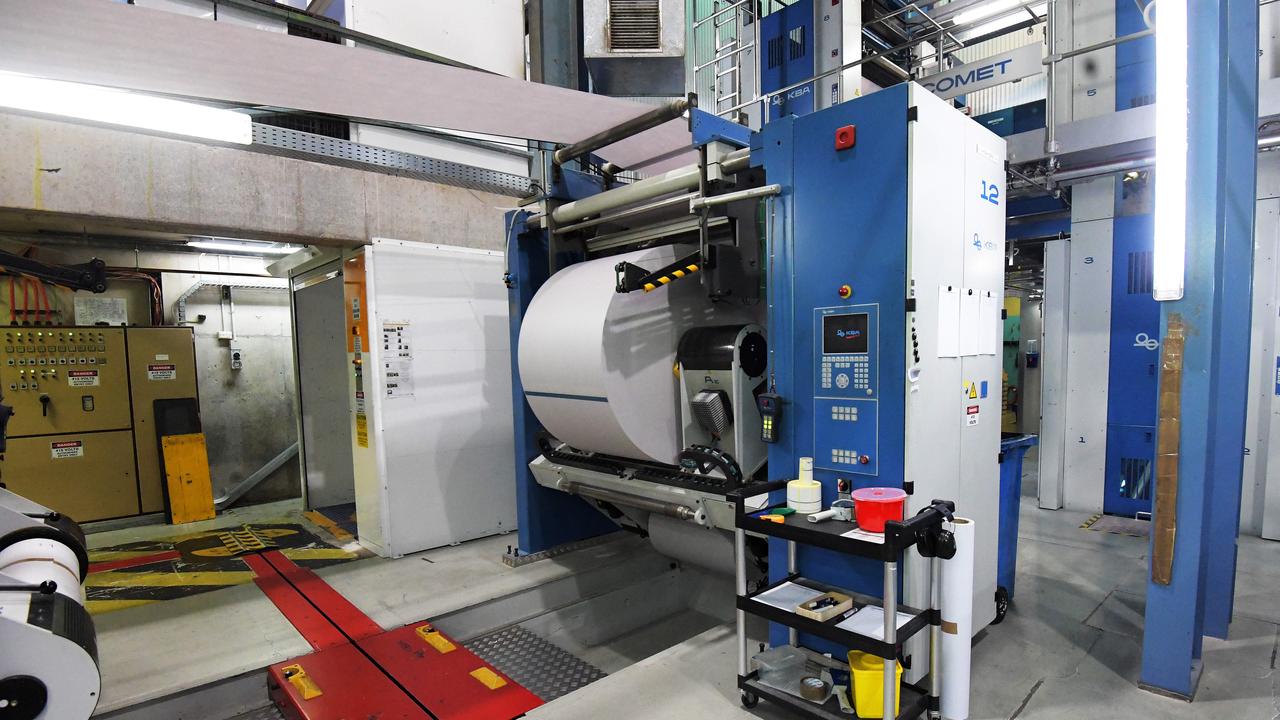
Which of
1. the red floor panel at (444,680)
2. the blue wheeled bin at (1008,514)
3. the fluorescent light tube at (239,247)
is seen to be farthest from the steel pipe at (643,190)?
the fluorescent light tube at (239,247)

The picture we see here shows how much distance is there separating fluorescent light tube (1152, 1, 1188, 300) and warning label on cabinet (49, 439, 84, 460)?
25.3ft

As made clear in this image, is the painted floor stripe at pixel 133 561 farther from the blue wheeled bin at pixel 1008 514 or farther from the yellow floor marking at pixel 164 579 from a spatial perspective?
the blue wheeled bin at pixel 1008 514

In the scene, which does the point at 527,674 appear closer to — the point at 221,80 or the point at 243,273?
the point at 221,80

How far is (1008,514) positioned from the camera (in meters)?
3.35

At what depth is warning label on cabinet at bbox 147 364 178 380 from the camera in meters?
5.89

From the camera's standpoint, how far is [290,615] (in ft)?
11.6

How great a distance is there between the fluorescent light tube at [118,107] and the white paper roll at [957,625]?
3.91 metres

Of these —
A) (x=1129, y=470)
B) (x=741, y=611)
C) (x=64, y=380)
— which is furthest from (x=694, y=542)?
(x=64, y=380)

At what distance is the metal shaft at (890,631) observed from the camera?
206 centimetres

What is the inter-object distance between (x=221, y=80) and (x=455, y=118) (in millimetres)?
971

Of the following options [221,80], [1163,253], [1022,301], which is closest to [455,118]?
[221,80]

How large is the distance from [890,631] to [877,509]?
1.31 feet

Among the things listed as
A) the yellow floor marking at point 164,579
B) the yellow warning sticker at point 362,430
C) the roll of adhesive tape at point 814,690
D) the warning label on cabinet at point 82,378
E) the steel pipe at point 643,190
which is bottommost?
the yellow floor marking at point 164,579

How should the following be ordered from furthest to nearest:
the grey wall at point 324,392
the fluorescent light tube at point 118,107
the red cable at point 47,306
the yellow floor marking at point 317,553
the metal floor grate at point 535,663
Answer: the grey wall at point 324,392 → the red cable at point 47,306 → the yellow floor marking at point 317,553 → the metal floor grate at point 535,663 → the fluorescent light tube at point 118,107
